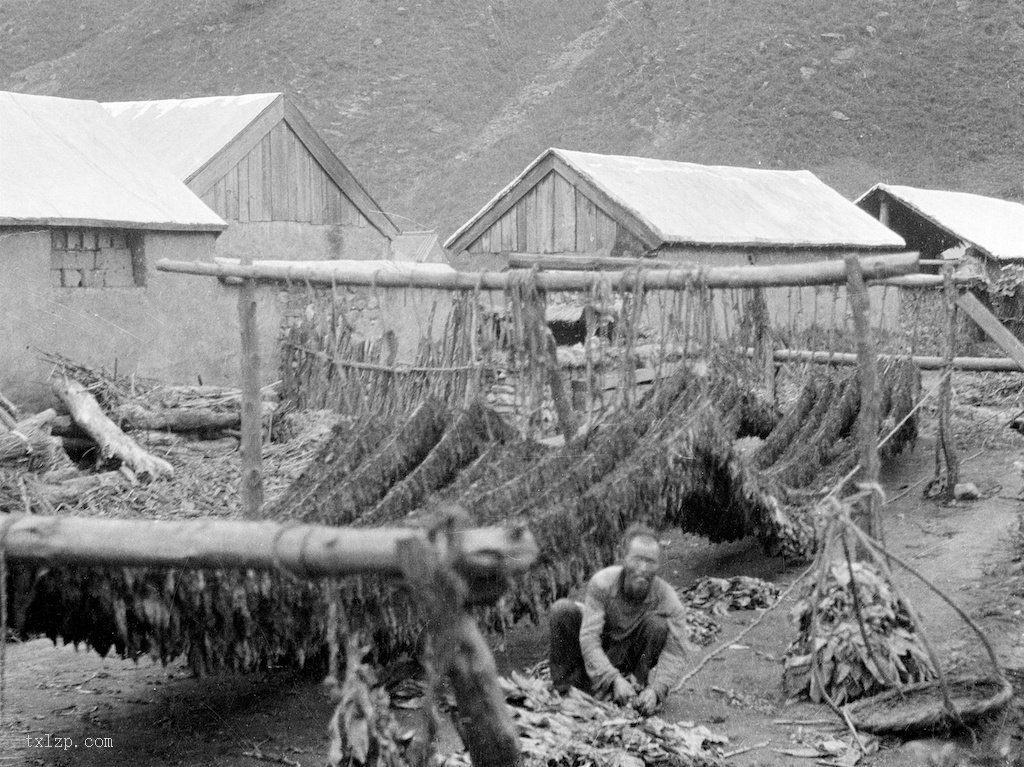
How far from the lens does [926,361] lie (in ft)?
32.5

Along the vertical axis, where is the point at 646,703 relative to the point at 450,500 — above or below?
below

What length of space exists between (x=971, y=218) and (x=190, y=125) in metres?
12.4

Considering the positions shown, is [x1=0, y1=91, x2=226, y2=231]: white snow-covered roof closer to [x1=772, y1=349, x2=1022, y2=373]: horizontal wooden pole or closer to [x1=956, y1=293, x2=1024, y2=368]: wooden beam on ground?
[x1=772, y1=349, x2=1022, y2=373]: horizontal wooden pole

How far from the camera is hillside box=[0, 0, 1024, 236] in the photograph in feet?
95.8

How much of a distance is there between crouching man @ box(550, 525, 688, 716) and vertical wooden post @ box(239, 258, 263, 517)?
2272 millimetres

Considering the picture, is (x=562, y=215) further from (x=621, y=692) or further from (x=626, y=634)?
(x=621, y=692)

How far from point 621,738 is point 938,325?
11.8 m

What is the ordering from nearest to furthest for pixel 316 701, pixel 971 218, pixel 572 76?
pixel 316 701, pixel 971 218, pixel 572 76

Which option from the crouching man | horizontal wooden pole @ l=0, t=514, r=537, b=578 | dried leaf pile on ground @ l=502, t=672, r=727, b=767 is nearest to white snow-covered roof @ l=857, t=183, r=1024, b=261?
the crouching man

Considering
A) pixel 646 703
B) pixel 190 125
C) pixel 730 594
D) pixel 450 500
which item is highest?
pixel 190 125

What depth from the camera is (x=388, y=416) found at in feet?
23.0

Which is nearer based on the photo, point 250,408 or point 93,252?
point 250,408

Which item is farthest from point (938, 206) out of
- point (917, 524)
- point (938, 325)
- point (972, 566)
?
point (972, 566)

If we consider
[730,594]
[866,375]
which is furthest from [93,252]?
[866,375]
